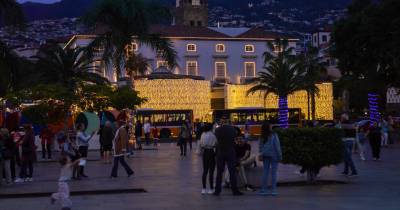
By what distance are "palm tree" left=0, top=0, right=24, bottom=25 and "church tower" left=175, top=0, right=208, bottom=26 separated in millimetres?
109053

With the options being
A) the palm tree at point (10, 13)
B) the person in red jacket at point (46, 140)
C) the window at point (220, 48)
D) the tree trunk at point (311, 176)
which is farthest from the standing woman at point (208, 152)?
the window at point (220, 48)

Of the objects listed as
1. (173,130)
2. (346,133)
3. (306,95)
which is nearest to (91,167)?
(346,133)

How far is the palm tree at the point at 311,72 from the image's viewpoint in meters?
70.6

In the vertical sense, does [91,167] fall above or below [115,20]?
below

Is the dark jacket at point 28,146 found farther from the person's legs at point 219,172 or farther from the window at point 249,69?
the window at point 249,69

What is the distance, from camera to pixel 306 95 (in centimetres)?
7756

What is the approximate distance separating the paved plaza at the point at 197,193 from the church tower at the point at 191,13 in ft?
358

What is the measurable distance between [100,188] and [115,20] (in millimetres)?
22050

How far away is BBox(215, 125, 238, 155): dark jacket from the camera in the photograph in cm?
1567

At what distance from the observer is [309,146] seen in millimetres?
17828

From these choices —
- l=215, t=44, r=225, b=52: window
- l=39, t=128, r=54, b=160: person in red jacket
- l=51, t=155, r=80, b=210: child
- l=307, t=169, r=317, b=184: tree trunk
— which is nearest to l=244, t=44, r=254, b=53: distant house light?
l=215, t=44, r=225, b=52: window

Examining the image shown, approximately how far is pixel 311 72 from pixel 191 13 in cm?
6030

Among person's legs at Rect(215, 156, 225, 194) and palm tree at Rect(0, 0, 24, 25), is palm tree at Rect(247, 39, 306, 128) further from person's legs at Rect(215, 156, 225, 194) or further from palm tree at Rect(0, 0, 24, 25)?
person's legs at Rect(215, 156, 225, 194)

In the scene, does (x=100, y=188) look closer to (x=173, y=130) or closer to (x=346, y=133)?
(x=346, y=133)
